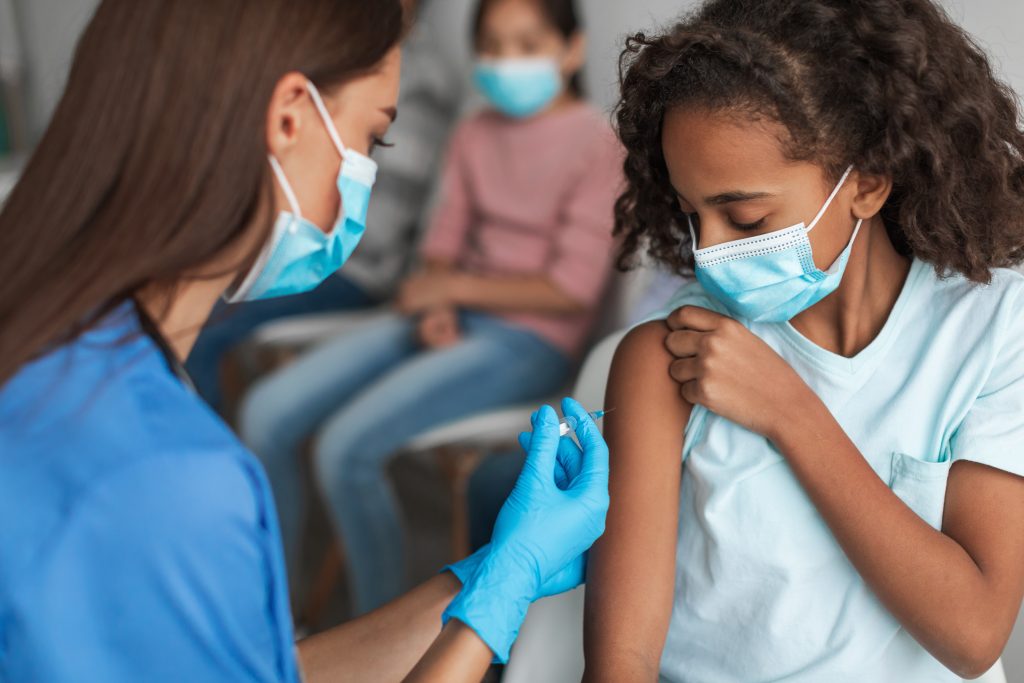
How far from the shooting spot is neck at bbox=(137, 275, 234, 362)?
0.94m

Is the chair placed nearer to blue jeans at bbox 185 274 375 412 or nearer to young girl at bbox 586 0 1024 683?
young girl at bbox 586 0 1024 683

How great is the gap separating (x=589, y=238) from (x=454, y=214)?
16.9 inches

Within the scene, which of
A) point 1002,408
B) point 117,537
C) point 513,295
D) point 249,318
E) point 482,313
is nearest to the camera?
point 117,537

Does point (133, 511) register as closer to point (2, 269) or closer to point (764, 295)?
point (2, 269)

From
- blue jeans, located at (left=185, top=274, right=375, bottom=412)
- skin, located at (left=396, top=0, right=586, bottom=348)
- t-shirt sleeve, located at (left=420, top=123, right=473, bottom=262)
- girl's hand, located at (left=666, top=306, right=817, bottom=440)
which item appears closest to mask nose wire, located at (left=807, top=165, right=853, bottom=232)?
girl's hand, located at (left=666, top=306, right=817, bottom=440)

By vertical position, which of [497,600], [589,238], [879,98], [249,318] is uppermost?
[879,98]

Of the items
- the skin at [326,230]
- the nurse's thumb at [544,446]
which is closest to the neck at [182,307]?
the skin at [326,230]

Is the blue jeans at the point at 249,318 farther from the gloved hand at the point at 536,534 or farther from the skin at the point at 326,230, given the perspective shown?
the gloved hand at the point at 536,534

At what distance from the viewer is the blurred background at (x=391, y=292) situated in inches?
79.4

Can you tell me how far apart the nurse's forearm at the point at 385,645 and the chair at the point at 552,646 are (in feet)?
0.36

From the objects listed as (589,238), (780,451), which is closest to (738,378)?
(780,451)

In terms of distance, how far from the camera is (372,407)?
219 cm

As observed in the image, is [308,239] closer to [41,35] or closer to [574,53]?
[574,53]

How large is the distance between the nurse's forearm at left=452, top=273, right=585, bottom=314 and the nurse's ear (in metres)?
1.30
